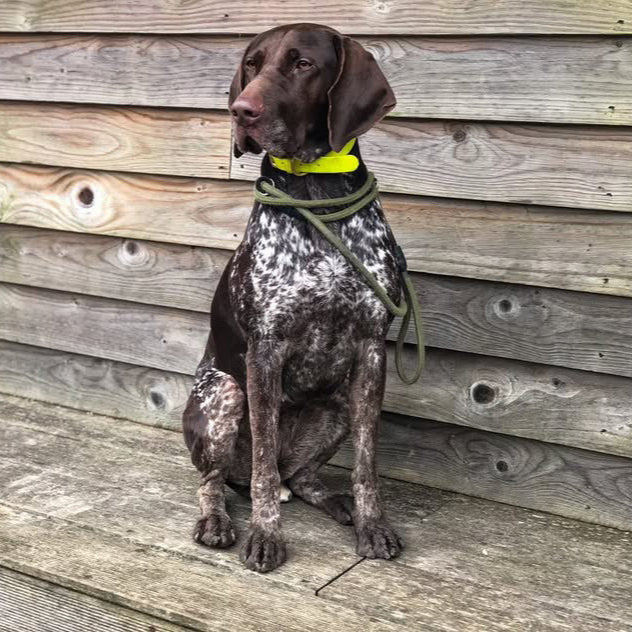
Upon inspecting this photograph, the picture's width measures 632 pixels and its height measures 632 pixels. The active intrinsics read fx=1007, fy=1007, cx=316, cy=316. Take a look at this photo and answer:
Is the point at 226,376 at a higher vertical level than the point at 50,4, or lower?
lower

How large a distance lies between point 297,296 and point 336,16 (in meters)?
1.08

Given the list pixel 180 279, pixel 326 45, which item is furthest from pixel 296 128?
pixel 180 279

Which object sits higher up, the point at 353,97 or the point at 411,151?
the point at 353,97

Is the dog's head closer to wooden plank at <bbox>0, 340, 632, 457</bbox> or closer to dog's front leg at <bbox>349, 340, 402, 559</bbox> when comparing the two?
dog's front leg at <bbox>349, 340, 402, 559</bbox>

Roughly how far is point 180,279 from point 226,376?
874 mm

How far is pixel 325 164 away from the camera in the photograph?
2965mm

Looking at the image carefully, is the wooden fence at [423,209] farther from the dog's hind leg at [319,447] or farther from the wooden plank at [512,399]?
the dog's hind leg at [319,447]

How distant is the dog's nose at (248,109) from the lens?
2.69 metres

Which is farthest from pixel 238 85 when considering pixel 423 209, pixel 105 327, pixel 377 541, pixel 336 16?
pixel 105 327

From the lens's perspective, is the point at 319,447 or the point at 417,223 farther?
the point at 417,223

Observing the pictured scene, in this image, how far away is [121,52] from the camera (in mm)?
3873

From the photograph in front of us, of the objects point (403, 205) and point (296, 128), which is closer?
point (296, 128)

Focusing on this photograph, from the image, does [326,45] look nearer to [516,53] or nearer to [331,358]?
[516,53]

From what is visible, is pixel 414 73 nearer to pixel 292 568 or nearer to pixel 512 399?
pixel 512 399
